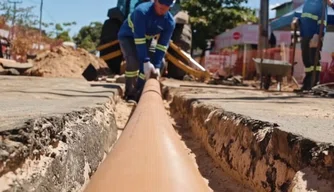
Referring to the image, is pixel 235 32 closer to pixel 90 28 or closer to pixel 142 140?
pixel 142 140

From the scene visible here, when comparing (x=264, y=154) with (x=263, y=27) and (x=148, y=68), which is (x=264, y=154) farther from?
(x=263, y=27)

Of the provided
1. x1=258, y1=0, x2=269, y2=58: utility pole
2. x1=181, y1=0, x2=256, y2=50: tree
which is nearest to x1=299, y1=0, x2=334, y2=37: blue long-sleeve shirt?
x1=258, y1=0, x2=269, y2=58: utility pole

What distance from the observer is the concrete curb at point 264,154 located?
1515mm

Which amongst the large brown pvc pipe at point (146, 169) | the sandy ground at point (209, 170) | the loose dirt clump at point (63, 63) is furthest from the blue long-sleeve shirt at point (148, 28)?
the loose dirt clump at point (63, 63)

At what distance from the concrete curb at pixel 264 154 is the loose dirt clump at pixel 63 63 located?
7.28m

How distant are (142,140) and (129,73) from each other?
4123mm

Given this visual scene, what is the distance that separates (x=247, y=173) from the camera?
7.20 feet

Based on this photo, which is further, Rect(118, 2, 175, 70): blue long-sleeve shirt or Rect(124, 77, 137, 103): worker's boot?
Rect(124, 77, 137, 103): worker's boot

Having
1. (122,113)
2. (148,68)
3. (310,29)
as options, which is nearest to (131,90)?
(148,68)

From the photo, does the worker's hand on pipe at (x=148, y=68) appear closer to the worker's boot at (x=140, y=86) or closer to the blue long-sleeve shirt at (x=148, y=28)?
the blue long-sleeve shirt at (x=148, y=28)

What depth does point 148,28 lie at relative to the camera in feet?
17.7

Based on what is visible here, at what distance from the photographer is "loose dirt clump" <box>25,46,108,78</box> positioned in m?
10.1

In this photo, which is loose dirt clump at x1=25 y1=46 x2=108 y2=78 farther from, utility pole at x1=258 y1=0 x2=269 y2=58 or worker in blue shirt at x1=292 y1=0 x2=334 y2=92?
worker in blue shirt at x1=292 y1=0 x2=334 y2=92

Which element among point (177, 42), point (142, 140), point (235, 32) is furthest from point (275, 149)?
point (235, 32)
